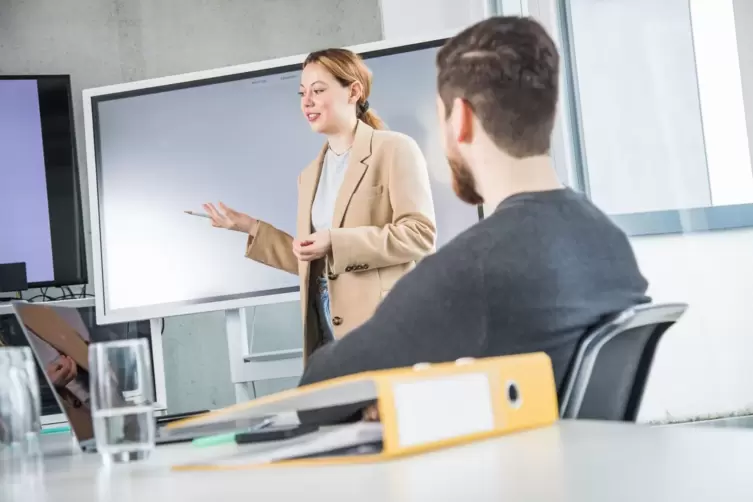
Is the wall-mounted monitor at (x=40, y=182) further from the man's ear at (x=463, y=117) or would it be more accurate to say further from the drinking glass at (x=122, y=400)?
the drinking glass at (x=122, y=400)

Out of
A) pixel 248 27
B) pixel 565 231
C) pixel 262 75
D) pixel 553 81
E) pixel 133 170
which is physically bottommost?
pixel 565 231

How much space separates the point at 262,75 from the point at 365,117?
45cm

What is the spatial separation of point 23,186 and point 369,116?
60.5 inches

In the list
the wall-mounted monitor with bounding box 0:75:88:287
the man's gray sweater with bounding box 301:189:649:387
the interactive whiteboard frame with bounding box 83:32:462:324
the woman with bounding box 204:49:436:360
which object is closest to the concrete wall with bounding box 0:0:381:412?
the wall-mounted monitor with bounding box 0:75:88:287

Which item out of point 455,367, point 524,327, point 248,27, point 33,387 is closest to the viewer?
point 455,367

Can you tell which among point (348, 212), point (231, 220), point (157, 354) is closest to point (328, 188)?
point (348, 212)

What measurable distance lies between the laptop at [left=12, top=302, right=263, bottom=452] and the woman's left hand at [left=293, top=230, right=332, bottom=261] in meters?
1.58

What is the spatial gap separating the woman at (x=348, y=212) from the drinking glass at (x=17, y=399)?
1.38 m

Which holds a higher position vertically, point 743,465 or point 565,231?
point 565,231

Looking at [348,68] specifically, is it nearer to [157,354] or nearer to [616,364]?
[157,354]

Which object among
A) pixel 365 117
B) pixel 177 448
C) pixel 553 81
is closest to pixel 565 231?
pixel 553 81

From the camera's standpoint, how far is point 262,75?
10.7ft

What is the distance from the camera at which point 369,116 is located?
3.09m

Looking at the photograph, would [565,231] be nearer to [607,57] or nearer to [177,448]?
[177,448]
